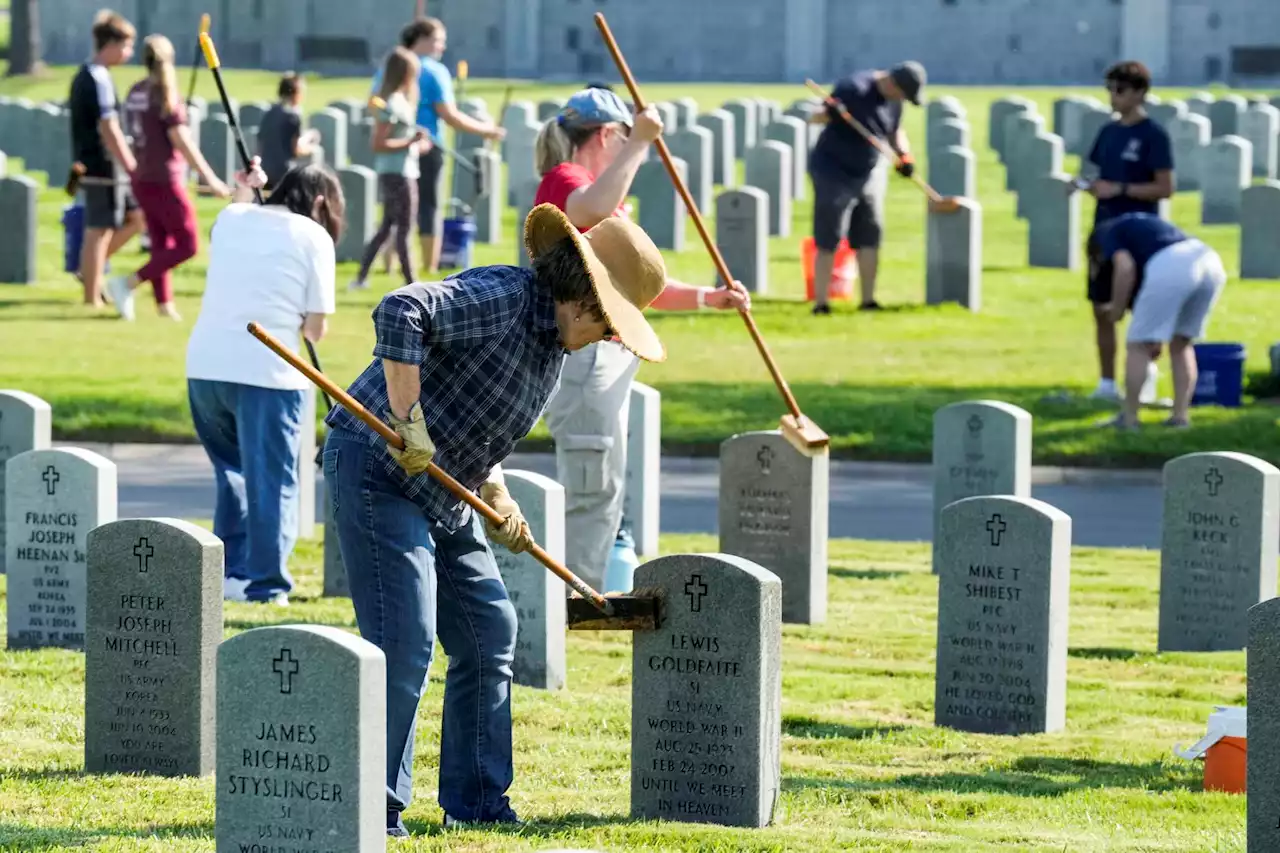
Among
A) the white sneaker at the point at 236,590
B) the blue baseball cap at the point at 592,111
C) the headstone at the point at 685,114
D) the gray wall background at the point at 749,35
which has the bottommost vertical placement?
the white sneaker at the point at 236,590

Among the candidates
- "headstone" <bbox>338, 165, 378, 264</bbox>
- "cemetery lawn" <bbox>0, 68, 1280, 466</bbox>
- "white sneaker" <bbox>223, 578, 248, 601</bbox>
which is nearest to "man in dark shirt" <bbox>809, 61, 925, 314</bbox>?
"cemetery lawn" <bbox>0, 68, 1280, 466</bbox>

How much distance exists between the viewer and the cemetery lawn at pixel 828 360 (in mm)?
14883

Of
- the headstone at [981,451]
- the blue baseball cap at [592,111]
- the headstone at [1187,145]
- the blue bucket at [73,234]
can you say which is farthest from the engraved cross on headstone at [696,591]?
the headstone at [1187,145]

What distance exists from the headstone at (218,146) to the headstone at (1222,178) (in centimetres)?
1186

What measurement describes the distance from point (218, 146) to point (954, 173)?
9202 mm

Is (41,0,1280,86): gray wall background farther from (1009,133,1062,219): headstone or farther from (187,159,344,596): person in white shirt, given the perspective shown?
(187,159,344,596): person in white shirt

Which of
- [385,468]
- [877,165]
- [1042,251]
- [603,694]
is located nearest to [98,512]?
[603,694]

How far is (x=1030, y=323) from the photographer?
20.5m

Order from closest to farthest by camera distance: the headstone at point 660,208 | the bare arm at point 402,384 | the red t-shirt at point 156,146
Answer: the bare arm at point 402,384
the red t-shirt at point 156,146
the headstone at point 660,208

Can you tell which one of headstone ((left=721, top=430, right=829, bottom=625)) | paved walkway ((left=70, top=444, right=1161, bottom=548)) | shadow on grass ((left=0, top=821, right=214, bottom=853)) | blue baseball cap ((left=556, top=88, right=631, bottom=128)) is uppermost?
blue baseball cap ((left=556, top=88, right=631, bottom=128))

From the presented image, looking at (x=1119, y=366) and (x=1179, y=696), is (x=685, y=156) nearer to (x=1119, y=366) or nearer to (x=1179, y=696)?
(x=1119, y=366)

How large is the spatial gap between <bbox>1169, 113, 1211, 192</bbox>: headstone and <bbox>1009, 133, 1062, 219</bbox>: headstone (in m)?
4.01

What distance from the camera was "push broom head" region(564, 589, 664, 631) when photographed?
685 cm

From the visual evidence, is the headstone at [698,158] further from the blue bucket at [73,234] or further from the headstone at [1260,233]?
the blue bucket at [73,234]
